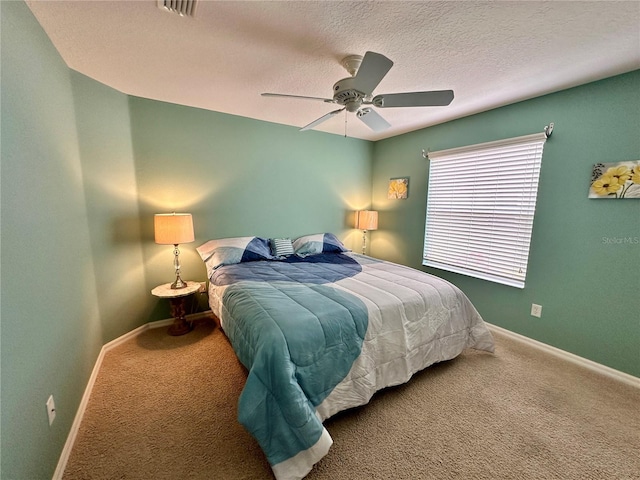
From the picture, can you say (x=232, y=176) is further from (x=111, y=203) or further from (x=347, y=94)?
(x=347, y=94)

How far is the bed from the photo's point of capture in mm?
1266

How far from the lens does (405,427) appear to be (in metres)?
1.57

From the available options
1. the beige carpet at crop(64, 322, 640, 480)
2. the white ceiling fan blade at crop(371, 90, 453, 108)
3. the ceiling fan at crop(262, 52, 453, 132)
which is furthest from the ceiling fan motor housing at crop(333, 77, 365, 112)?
the beige carpet at crop(64, 322, 640, 480)

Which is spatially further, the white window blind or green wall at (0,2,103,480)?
the white window blind

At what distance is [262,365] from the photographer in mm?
1303

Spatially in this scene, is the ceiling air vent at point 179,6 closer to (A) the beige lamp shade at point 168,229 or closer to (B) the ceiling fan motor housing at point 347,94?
(B) the ceiling fan motor housing at point 347,94

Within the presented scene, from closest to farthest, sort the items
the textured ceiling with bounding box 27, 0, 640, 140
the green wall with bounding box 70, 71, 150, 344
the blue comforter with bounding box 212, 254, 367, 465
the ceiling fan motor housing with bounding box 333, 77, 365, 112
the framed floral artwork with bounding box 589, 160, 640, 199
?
the blue comforter with bounding box 212, 254, 367, 465, the textured ceiling with bounding box 27, 0, 640, 140, the ceiling fan motor housing with bounding box 333, 77, 365, 112, the framed floral artwork with bounding box 589, 160, 640, 199, the green wall with bounding box 70, 71, 150, 344

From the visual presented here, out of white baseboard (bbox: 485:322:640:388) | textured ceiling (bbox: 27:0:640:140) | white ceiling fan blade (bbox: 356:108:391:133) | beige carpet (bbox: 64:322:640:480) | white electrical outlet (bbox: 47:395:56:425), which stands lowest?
beige carpet (bbox: 64:322:640:480)

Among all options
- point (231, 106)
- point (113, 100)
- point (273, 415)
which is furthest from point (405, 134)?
point (273, 415)

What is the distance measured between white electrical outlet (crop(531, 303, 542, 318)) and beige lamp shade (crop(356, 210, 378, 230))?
2133 millimetres

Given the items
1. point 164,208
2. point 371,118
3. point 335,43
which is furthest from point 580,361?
point 164,208

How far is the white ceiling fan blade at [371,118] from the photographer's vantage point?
6.94 ft

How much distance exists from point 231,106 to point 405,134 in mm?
2484

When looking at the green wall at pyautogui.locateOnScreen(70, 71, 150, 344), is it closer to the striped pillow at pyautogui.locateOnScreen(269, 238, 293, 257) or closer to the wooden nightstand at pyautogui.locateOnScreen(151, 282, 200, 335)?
the wooden nightstand at pyautogui.locateOnScreen(151, 282, 200, 335)
